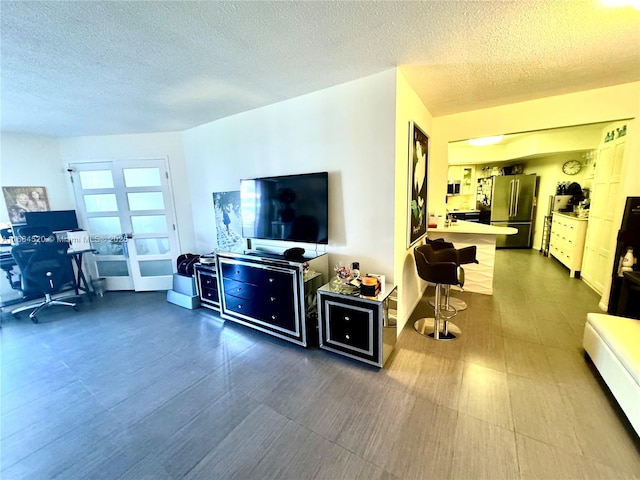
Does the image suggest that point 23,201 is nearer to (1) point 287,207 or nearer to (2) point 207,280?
(2) point 207,280

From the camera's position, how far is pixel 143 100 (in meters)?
2.79

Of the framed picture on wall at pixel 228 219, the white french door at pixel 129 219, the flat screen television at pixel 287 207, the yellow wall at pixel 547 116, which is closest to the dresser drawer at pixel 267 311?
the flat screen television at pixel 287 207

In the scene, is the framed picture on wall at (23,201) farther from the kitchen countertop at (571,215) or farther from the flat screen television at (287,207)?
the kitchen countertop at (571,215)

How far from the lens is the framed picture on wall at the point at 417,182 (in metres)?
2.72

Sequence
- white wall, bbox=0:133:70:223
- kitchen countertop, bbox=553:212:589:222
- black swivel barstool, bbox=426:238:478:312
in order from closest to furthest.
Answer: black swivel barstool, bbox=426:238:478:312
white wall, bbox=0:133:70:223
kitchen countertop, bbox=553:212:589:222

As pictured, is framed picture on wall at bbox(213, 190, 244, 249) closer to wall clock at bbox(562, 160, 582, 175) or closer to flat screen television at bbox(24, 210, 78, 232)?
flat screen television at bbox(24, 210, 78, 232)

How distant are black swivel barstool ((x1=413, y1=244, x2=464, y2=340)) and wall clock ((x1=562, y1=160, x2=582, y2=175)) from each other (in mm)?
4665

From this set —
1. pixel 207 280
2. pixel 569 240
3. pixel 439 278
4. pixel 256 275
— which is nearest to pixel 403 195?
pixel 439 278

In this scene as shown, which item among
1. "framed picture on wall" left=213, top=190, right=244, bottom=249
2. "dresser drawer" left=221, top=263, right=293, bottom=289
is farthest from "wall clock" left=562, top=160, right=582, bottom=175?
"framed picture on wall" left=213, top=190, right=244, bottom=249

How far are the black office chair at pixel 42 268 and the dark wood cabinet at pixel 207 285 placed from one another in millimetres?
1933

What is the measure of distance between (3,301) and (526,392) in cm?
655

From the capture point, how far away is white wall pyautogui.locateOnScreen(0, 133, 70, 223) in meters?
3.70

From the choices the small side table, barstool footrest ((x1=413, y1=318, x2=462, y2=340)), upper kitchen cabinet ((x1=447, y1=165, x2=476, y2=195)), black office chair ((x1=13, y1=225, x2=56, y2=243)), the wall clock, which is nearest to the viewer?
the small side table

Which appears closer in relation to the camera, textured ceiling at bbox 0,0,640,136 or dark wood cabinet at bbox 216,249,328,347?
textured ceiling at bbox 0,0,640,136
